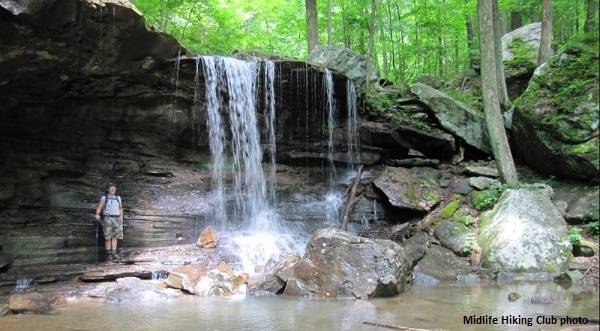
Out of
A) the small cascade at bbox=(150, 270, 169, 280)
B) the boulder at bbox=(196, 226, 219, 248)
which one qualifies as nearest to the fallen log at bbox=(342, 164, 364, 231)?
the boulder at bbox=(196, 226, 219, 248)

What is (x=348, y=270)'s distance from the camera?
6.55 metres

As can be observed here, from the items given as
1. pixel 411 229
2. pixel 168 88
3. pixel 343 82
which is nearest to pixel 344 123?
pixel 343 82

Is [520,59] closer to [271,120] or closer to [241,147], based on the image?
[271,120]

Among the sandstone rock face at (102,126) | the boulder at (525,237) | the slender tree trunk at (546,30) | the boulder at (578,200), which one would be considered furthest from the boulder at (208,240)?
the slender tree trunk at (546,30)

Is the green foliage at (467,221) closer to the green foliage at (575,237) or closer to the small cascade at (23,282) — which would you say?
the green foliage at (575,237)

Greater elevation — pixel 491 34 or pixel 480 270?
pixel 491 34

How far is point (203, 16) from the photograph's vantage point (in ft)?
53.7

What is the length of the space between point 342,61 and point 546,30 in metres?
6.34

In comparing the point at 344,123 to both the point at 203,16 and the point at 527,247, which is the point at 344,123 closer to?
the point at 527,247

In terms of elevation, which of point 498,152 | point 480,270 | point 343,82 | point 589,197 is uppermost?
point 343,82

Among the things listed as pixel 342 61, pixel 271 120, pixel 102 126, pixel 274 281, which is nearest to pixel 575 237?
pixel 274 281

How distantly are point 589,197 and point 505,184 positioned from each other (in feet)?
5.54

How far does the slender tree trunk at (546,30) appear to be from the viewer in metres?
12.2

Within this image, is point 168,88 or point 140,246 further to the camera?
point 168,88
